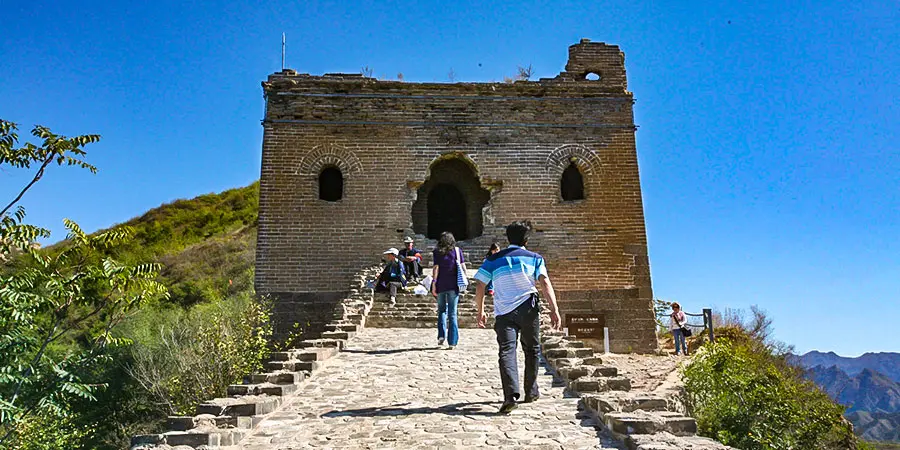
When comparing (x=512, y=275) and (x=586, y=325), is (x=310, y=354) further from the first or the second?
(x=586, y=325)

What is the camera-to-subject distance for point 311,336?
1390cm

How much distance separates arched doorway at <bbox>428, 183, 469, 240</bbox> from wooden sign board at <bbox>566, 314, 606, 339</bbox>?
458 cm

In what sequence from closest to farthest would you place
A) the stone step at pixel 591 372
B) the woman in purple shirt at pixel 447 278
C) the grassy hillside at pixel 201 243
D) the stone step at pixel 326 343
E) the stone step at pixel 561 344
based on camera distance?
the stone step at pixel 591 372 → the stone step at pixel 561 344 → the woman in purple shirt at pixel 447 278 → the stone step at pixel 326 343 → the grassy hillside at pixel 201 243

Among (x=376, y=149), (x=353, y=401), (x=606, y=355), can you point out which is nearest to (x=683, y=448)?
(x=353, y=401)

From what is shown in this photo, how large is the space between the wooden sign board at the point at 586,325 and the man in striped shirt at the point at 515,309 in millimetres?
8437

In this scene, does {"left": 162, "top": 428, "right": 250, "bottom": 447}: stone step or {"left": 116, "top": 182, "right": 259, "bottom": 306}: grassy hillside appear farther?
{"left": 116, "top": 182, "right": 259, "bottom": 306}: grassy hillside

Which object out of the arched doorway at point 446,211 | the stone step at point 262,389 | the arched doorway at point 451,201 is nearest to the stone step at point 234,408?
the stone step at point 262,389

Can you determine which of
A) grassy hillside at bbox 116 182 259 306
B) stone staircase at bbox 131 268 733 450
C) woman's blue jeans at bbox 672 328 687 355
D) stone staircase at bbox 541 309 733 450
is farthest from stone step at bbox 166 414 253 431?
grassy hillside at bbox 116 182 259 306

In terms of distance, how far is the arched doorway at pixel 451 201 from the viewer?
55.9 ft

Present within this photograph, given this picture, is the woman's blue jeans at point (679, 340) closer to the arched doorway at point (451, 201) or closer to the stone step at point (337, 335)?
the arched doorway at point (451, 201)

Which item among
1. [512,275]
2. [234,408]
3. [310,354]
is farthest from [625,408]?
[310,354]

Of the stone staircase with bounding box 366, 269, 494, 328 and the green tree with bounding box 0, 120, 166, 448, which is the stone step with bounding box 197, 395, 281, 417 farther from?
the stone staircase with bounding box 366, 269, 494, 328

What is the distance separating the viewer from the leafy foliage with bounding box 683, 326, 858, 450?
31.3ft

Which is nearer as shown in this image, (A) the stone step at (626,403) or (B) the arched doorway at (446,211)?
(A) the stone step at (626,403)
